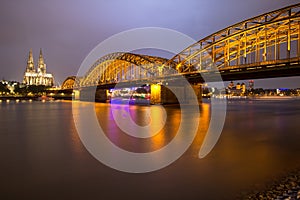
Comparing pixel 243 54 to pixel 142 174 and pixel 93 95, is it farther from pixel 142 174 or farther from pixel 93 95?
pixel 93 95

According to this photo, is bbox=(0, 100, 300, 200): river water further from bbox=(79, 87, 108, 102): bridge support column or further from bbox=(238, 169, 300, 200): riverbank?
bbox=(79, 87, 108, 102): bridge support column

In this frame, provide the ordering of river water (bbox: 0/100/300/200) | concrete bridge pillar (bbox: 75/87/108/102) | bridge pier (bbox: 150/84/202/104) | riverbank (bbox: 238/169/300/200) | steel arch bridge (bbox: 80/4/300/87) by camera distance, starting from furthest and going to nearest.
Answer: concrete bridge pillar (bbox: 75/87/108/102) → bridge pier (bbox: 150/84/202/104) → steel arch bridge (bbox: 80/4/300/87) → river water (bbox: 0/100/300/200) → riverbank (bbox: 238/169/300/200)

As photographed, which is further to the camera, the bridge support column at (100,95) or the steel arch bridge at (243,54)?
the bridge support column at (100,95)

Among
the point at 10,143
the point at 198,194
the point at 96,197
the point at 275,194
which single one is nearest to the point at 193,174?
the point at 198,194

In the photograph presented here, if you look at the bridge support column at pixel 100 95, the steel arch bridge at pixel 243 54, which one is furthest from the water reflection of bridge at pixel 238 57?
the bridge support column at pixel 100 95

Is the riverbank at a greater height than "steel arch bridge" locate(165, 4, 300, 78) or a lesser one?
lesser

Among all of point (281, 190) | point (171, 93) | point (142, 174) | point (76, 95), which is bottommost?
point (142, 174)

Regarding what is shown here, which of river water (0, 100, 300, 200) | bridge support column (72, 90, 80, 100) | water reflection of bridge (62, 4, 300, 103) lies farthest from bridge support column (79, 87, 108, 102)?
river water (0, 100, 300, 200)

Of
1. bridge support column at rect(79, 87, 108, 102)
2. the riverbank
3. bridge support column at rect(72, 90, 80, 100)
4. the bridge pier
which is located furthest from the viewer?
bridge support column at rect(72, 90, 80, 100)

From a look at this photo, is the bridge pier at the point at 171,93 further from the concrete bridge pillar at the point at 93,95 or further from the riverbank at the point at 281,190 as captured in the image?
the riverbank at the point at 281,190

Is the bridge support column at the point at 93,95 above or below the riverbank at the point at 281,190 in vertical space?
above

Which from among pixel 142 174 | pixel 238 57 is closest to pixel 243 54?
pixel 238 57

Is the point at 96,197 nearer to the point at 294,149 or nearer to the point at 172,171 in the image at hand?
the point at 172,171

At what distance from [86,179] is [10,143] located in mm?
8821
